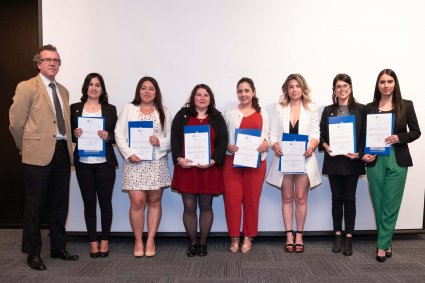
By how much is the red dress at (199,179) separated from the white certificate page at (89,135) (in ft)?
2.42

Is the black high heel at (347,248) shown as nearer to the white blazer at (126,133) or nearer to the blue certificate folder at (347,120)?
the blue certificate folder at (347,120)

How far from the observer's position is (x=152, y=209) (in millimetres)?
3273

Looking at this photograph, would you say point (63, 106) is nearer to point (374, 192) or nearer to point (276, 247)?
point (276, 247)

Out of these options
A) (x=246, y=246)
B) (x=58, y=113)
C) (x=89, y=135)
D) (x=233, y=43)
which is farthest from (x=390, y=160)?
(x=58, y=113)

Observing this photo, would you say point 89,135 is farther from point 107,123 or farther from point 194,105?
point 194,105

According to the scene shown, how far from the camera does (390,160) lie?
301cm

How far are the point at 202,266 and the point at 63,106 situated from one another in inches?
71.5

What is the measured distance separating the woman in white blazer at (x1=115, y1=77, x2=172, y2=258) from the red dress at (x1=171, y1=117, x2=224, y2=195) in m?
0.17

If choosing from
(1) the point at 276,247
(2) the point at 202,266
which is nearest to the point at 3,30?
(2) the point at 202,266

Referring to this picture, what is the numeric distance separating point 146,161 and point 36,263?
1.22 m

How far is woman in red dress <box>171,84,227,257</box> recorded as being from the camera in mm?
3100

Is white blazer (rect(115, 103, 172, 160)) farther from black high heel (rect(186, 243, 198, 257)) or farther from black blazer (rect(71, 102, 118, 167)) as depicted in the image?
black high heel (rect(186, 243, 198, 257))

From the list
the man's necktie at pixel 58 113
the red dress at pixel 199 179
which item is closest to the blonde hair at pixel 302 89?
the red dress at pixel 199 179

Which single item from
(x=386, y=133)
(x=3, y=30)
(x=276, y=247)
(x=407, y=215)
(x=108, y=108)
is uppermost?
(x=3, y=30)
